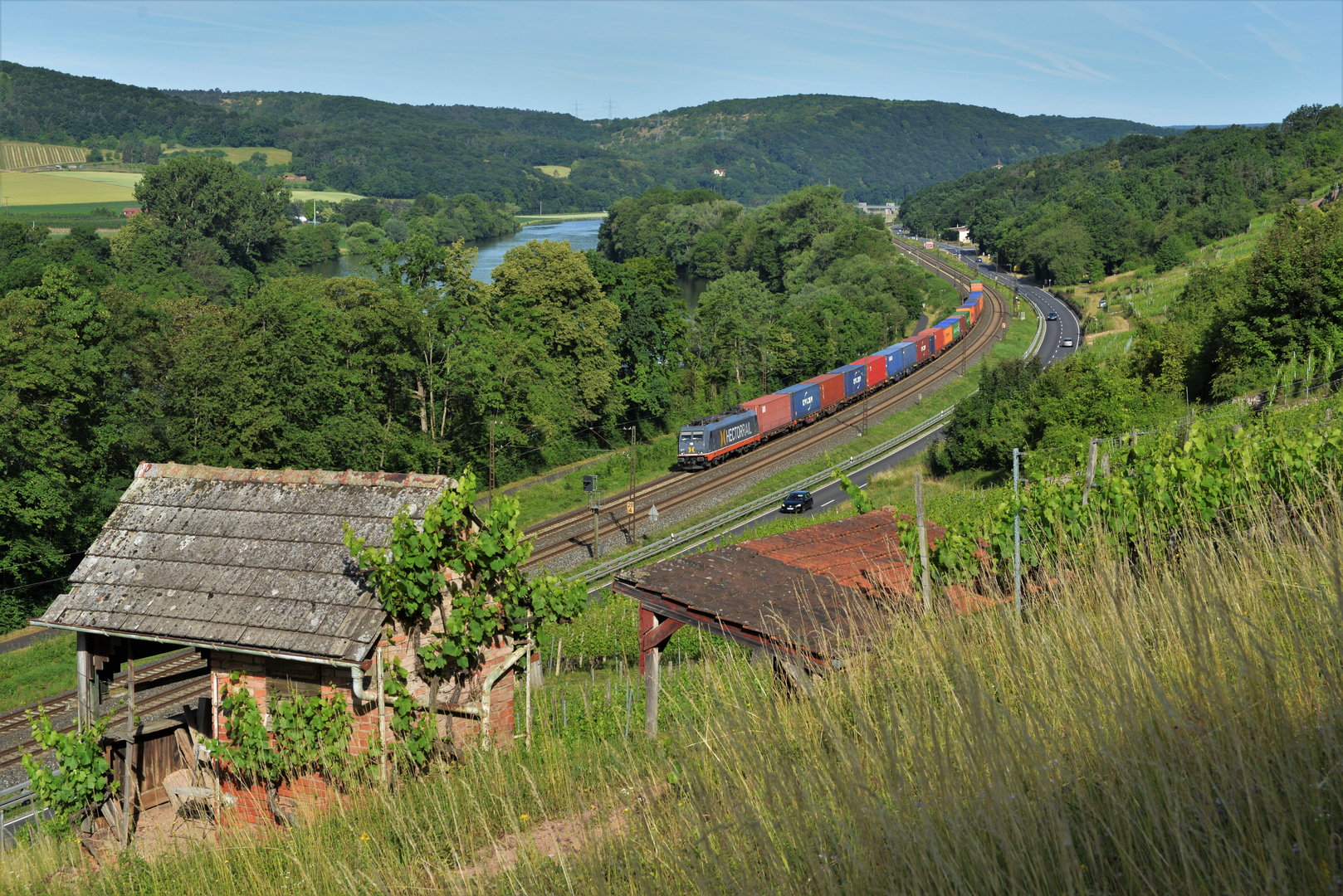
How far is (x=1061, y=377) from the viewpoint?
41.8m

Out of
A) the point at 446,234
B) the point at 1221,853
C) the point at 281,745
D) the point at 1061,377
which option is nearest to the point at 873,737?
the point at 1221,853

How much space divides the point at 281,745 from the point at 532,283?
149 ft

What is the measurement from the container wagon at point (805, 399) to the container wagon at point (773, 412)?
44 cm

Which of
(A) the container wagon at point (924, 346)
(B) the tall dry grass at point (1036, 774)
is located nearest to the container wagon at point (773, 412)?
(A) the container wagon at point (924, 346)

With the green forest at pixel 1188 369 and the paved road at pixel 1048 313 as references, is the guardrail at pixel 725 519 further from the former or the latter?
the paved road at pixel 1048 313

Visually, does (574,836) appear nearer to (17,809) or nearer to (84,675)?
(84,675)

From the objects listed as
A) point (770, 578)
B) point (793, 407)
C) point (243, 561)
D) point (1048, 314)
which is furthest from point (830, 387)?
point (243, 561)

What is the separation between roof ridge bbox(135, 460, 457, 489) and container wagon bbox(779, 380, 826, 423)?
136ft

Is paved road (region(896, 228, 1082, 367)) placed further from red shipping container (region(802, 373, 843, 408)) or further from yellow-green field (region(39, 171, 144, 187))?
yellow-green field (region(39, 171, 144, 187))

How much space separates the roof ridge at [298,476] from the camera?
912cm

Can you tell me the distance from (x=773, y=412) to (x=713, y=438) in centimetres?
491

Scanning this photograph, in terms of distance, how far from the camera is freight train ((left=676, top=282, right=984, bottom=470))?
151 feet

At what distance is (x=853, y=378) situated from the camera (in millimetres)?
56531

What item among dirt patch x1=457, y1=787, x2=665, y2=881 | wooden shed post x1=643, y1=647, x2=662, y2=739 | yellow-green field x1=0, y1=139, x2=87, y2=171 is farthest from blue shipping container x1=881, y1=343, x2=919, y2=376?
yellow-green field x1=0, y1=139, x2=87, y2=171
